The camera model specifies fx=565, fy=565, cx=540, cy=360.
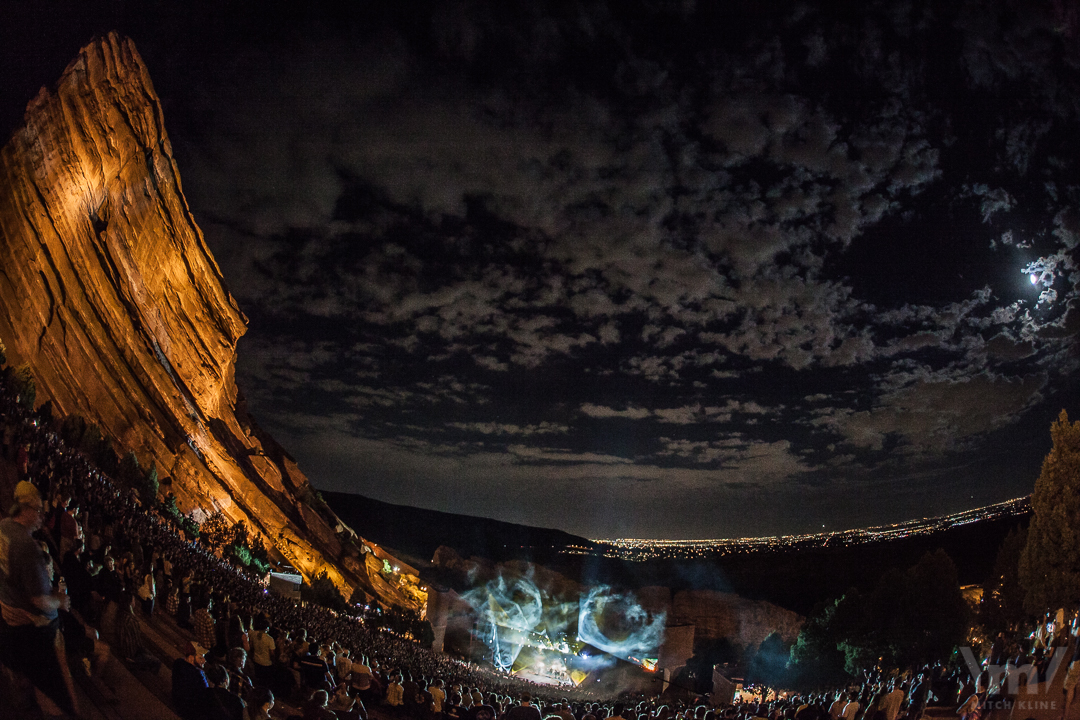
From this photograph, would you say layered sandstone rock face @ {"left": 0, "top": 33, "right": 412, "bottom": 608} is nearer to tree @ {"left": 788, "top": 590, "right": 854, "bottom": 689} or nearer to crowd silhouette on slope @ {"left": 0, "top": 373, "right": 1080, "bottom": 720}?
crowd silhouette on slope @ {"left": 0, "top": 373, "right": 1080, "bottom": 720}

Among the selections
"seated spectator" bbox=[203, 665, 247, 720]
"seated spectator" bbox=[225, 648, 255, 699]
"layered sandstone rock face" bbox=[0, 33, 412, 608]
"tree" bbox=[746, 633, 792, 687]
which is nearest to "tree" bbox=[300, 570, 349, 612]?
"layered sandstone rock face" bbox=[0, 33, 412, 608]

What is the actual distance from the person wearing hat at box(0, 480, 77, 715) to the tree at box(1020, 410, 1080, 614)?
1255 inches

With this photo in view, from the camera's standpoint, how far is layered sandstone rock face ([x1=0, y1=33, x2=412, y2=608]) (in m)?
37.2

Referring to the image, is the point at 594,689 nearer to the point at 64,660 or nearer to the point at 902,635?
the point at 902,635

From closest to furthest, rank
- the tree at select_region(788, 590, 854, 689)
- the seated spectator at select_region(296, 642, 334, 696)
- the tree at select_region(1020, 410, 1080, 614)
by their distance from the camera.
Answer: the seated spectator at select_region(296, 642, 334, 696) → the tree at select_region(1020, 410, 1080, 614) → the tree at select_region(788, 590, 854, 689)

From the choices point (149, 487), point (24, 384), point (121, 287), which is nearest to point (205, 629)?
point (24, 384)

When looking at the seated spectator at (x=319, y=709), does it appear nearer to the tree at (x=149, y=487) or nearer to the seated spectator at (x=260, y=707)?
the seated spectator at (x=260, y=707)

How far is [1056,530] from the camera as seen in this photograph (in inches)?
943

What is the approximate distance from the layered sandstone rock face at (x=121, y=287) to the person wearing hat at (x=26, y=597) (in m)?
39.4

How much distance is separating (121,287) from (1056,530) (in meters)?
60.2

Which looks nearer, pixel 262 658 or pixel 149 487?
pixel 262 658

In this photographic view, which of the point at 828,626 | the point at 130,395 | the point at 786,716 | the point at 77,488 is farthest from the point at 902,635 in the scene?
the point at 130,395

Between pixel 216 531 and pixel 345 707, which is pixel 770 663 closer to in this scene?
pixel 216 531

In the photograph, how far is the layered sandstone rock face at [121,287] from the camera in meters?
37.2
